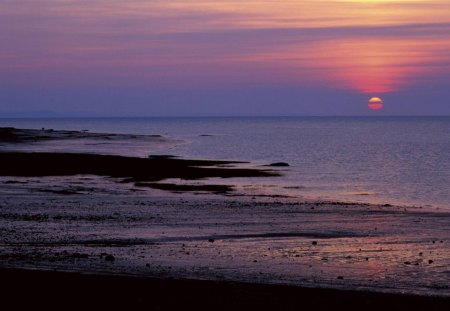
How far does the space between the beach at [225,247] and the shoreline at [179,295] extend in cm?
4

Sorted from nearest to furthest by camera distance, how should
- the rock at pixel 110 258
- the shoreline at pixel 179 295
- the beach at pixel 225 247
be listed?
the shoreline at pixel 179 295 < the beach at pixel 225 247 < the rock at pixel 110 258

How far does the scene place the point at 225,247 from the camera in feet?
71.2

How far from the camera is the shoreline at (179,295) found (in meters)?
13.8

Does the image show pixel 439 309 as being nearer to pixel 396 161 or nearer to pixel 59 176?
pixel 59 176

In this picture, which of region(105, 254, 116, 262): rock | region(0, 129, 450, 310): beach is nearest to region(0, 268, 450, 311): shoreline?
region(0, 129, 450, 310): beach

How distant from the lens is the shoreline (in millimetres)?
13750

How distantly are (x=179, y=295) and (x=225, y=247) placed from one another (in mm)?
7206

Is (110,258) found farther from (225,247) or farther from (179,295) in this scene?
(179,295)

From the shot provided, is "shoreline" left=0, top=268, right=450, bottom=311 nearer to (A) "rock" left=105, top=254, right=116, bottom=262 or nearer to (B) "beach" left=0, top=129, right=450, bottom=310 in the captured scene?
(B) "beach" left=0, top=129, right=450, bottom=310

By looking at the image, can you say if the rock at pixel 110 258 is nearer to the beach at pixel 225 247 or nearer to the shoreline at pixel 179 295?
the beach at pixel 225 247

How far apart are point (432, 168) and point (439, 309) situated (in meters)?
58.8

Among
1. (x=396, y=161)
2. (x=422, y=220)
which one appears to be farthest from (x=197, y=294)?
(x=396, y=161)

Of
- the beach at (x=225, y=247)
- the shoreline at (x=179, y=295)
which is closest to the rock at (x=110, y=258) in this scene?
the beach at (x=225, y=247)

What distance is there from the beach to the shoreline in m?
0.04
